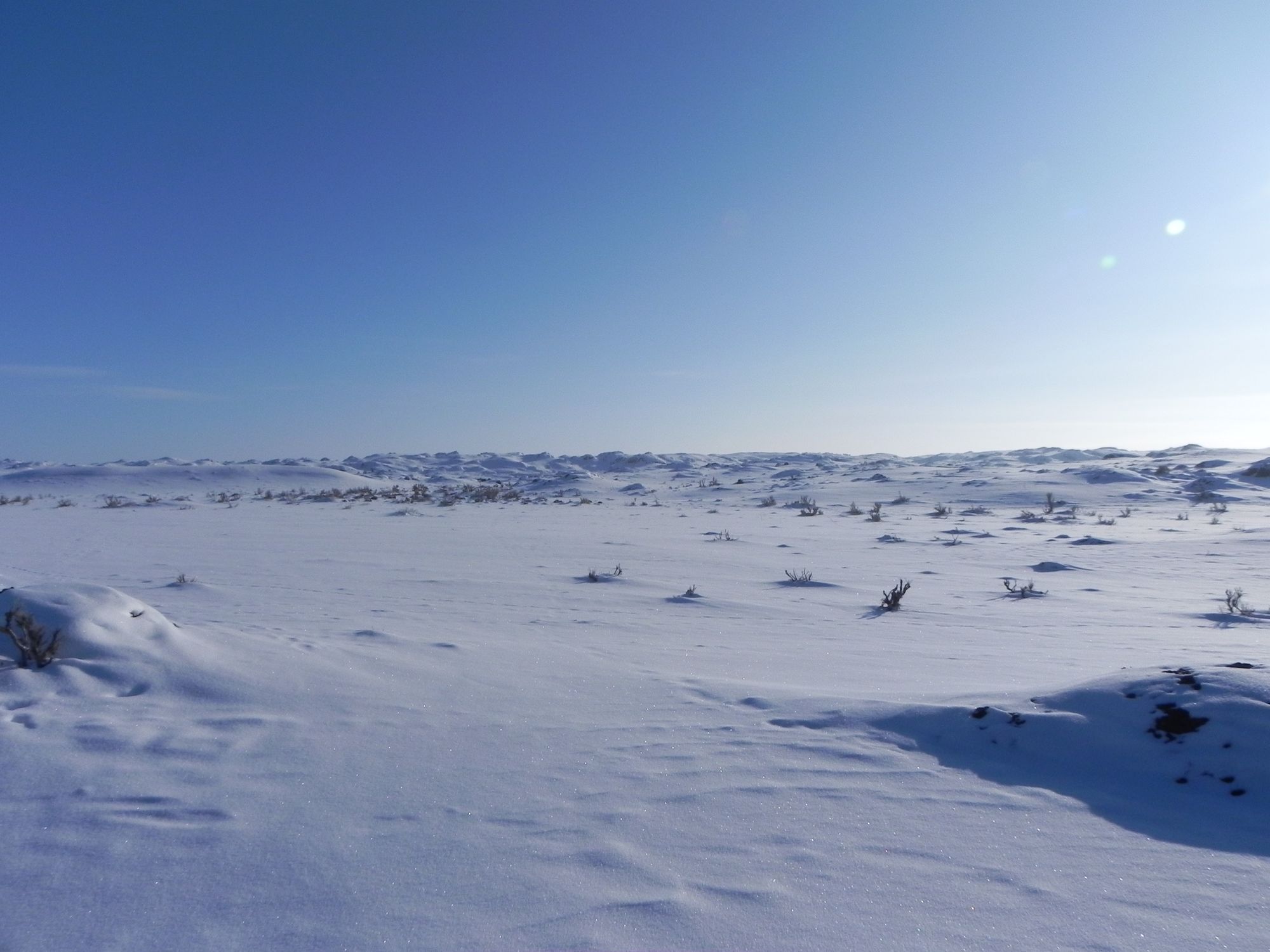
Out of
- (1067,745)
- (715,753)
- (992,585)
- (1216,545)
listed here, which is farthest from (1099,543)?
(715,753)

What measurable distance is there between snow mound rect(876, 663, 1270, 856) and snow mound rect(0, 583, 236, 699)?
2537 mm

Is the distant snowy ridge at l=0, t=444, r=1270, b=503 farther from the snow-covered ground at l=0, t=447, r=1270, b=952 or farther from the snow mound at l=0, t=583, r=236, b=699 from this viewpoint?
the snow mound at l=0, t=583, r=236, b=699

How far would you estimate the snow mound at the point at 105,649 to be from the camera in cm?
260

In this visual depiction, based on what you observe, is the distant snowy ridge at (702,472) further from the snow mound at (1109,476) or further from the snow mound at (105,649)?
the snow mound at (105,649)

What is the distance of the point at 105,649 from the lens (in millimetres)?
2807

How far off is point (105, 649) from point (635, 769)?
7.30 feet

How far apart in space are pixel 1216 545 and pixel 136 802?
8.42 m

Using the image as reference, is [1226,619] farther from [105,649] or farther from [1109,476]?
[1109,476]

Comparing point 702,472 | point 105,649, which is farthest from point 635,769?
point 702,472

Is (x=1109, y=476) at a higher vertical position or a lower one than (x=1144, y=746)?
higher

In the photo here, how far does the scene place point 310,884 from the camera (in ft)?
4.86

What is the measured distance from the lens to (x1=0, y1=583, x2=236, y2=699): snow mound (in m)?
2.60

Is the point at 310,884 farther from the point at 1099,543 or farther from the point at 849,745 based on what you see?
the point at 1099,543

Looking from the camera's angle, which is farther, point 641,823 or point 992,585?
point 992,585
